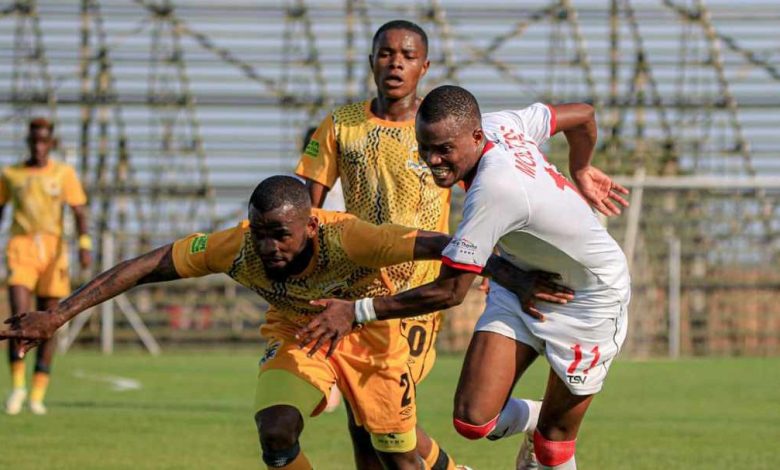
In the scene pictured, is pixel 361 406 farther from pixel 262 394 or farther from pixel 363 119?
pixel 363 119

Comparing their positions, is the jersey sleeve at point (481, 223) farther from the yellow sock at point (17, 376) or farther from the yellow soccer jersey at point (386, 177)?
the yellow sock at point (17, 376)

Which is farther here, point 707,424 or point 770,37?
point 770,37

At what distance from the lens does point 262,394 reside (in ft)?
23.2

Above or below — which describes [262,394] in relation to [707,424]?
above

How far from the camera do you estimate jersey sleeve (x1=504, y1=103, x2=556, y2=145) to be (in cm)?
784

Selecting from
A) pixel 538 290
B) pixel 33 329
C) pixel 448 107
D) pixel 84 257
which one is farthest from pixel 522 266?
pixel 84 257

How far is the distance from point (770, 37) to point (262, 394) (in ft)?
91.1

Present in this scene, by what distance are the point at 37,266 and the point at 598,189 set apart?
7.38 meters

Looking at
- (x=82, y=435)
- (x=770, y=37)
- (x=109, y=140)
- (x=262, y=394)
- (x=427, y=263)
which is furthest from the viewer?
(x=770, y=37)

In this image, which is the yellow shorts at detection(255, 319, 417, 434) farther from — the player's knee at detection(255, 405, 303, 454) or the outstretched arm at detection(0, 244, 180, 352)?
the outstretched arm at detection(0, 244, 180, 352)

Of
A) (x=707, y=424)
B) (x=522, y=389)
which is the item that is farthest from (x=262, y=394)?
(x=522, y=389)

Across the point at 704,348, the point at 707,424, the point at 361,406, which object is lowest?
the point at 704,348

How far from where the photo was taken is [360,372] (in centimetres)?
738

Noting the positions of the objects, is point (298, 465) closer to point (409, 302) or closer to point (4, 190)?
point (409, 302)
